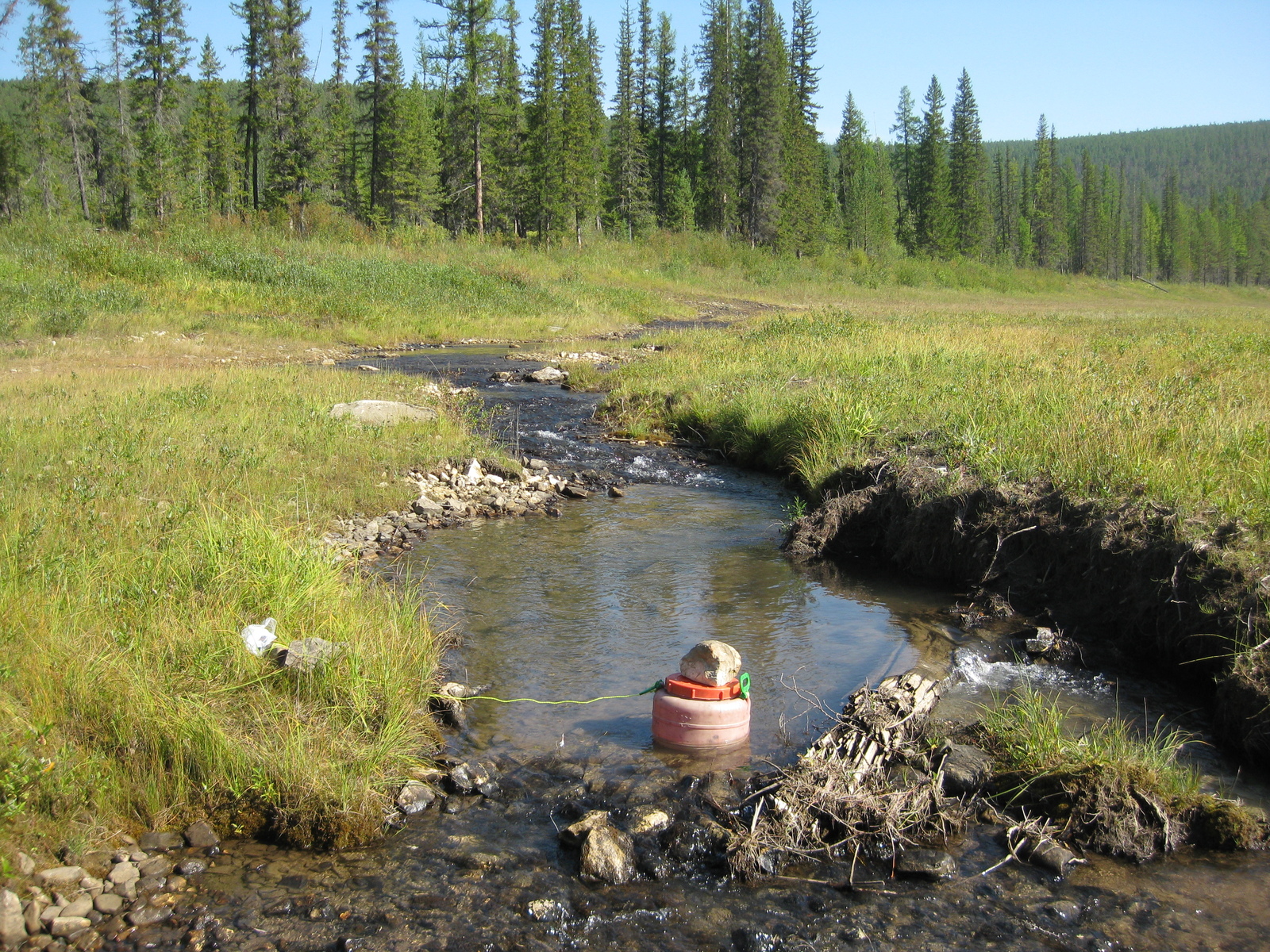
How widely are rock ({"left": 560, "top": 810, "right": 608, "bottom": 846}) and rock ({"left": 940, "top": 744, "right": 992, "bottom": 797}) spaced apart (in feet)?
6.01

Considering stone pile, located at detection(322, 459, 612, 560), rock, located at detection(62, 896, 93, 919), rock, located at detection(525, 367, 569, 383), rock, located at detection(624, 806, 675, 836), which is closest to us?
rock, located at detection(62, 896, 93, 919)

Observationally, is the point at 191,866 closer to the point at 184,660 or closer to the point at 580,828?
the point at 184,660

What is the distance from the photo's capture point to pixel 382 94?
45.8 m

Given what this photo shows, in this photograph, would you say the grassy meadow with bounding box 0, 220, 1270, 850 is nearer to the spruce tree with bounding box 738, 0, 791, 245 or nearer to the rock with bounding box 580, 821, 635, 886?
the rock with bounding box 580, 821, 635, 886

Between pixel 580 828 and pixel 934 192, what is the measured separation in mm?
80194

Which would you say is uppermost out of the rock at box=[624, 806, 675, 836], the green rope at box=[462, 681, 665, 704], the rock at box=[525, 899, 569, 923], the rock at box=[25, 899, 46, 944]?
the rock at box=[25, 899, 46, 944]

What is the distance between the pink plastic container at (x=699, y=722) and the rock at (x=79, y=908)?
281 cm

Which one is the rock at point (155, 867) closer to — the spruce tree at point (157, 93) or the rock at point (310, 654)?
the rock at point (310, 654)

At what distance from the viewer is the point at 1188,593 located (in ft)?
19.6

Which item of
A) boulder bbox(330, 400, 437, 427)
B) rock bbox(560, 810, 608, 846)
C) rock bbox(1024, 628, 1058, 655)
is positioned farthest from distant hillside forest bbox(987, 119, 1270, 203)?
rock bbox(560, 810, 608, 846)

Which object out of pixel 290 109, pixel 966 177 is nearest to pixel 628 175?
pixel 290 109

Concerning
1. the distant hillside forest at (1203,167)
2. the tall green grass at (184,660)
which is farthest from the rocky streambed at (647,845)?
the distant hillside forest at (1203,167)

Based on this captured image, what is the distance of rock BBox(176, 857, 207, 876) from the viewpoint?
378 cm

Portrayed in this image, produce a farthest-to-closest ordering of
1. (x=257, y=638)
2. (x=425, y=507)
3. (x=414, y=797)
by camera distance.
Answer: (x=425, y=507) < (x=257, y=638) < (x=414, y=797)
